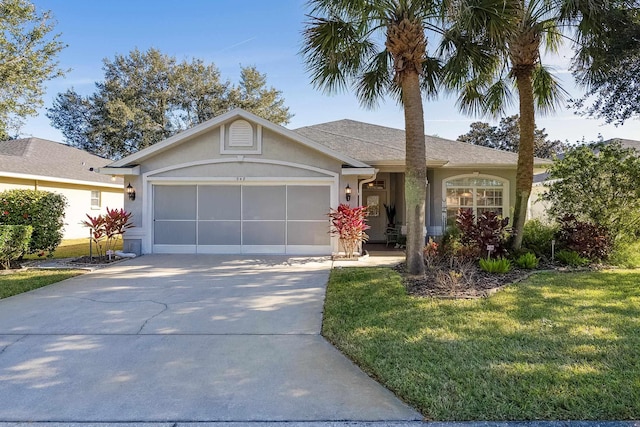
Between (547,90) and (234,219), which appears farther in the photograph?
(234,219)

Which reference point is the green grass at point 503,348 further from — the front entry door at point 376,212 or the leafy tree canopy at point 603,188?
the front entry door at point 376,212

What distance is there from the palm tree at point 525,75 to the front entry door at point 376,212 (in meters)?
6.35

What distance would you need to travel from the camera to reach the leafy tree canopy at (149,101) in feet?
100

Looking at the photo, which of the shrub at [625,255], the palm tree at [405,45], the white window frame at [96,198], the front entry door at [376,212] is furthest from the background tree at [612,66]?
the white window frame at [96,198]

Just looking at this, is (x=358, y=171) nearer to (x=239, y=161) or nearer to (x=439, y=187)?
(x=239, y=161)

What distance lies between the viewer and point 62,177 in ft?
56.0

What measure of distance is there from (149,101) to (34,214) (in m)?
23.6

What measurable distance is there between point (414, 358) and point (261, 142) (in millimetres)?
9154

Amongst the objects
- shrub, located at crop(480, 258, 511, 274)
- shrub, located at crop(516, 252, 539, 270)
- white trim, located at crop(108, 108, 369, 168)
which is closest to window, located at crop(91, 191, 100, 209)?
white trim, located at crop(108, 108, 369, 168)

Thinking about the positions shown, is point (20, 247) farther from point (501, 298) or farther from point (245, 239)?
point (501, 298)

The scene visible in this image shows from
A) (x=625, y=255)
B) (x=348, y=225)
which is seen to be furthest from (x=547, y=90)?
(x=348, y=225)

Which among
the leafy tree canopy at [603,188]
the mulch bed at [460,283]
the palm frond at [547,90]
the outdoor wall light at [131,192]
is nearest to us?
the mulch bed at [460,283]

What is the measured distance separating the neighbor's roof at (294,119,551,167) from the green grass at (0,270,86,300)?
29.6ft

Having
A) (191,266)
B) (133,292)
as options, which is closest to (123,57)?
(191,266)
